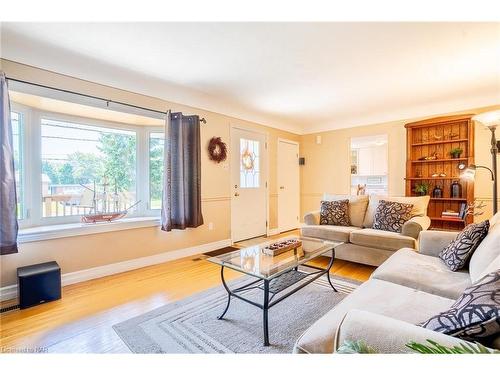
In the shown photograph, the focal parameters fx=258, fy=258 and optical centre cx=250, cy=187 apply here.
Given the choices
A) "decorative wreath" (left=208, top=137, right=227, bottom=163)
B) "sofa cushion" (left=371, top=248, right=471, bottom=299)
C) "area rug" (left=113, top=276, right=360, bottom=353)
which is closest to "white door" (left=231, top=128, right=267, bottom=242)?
"decorative wreath" (left=208, top=137, right=227, bottom=163)

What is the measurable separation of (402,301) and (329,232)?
190 cm

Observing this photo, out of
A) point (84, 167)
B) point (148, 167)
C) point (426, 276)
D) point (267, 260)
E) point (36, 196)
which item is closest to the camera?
point (426, 276)

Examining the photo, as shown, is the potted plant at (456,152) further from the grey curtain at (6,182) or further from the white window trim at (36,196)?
the grey curtain at (6,182)

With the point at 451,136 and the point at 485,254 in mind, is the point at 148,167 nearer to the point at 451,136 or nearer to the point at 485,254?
the point at 485,254

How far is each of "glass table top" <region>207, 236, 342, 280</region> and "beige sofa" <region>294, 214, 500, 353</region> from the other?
505 mm

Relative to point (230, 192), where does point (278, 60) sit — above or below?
above

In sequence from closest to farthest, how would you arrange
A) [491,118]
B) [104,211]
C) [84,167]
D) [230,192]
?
1. [491,118]
2. [84,167]
3. [104,211]
4. [230,192]

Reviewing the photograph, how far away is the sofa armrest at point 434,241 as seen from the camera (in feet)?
7.04

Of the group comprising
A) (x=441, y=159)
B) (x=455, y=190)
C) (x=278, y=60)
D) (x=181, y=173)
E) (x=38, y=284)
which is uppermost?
(x=278, y=60)

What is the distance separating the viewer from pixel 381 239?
290cm

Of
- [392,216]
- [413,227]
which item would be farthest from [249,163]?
[413,227]

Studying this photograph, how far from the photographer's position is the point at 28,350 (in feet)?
5.25
